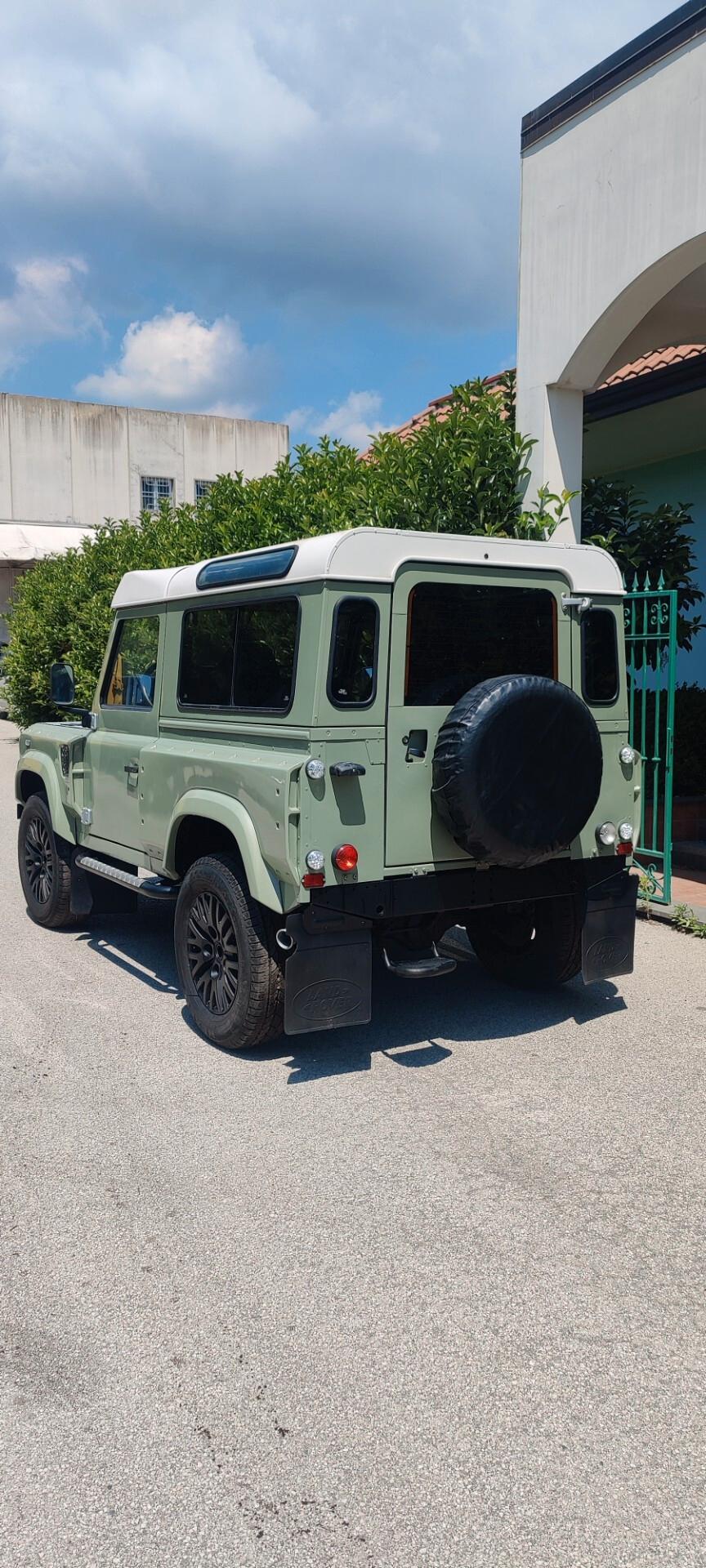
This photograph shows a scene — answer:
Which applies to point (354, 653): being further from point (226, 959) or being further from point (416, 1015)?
point (416, 1015)

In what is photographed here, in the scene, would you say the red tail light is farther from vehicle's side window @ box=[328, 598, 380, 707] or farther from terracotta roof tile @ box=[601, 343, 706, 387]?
terracotta roof tile @ box=[601, 343, 706, 387]

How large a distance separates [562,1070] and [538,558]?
7.46 ft

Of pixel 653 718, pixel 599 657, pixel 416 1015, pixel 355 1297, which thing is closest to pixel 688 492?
pixel 653 718

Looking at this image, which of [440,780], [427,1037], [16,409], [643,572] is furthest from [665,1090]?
[16,409]

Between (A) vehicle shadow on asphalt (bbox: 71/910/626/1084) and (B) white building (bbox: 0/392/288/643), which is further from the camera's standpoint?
(B) white building (bbox: 0/392/288/643)

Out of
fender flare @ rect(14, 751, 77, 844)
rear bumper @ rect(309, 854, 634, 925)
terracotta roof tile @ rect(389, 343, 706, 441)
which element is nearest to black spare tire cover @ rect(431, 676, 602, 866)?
rear bumper @ rect(309, 854, 634, 925)

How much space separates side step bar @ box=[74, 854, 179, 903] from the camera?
5.79 meters

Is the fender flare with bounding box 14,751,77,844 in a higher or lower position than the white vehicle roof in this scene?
lower

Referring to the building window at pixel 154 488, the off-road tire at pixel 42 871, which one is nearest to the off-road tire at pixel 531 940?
the off-road tire at pixel 42 871

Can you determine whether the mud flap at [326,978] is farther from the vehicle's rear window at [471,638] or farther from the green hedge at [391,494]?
the green hedge at [391,494]

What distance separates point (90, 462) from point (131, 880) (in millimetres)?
31929

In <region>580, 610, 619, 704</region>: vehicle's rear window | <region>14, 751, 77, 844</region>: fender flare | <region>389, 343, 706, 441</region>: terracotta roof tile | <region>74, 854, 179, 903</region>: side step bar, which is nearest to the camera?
<region>580, 610, 619, 704</region>: vehicle's rear window

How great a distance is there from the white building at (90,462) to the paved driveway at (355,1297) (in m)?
29.4

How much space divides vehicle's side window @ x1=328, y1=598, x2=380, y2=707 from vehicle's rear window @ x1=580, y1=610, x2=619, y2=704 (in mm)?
1189
